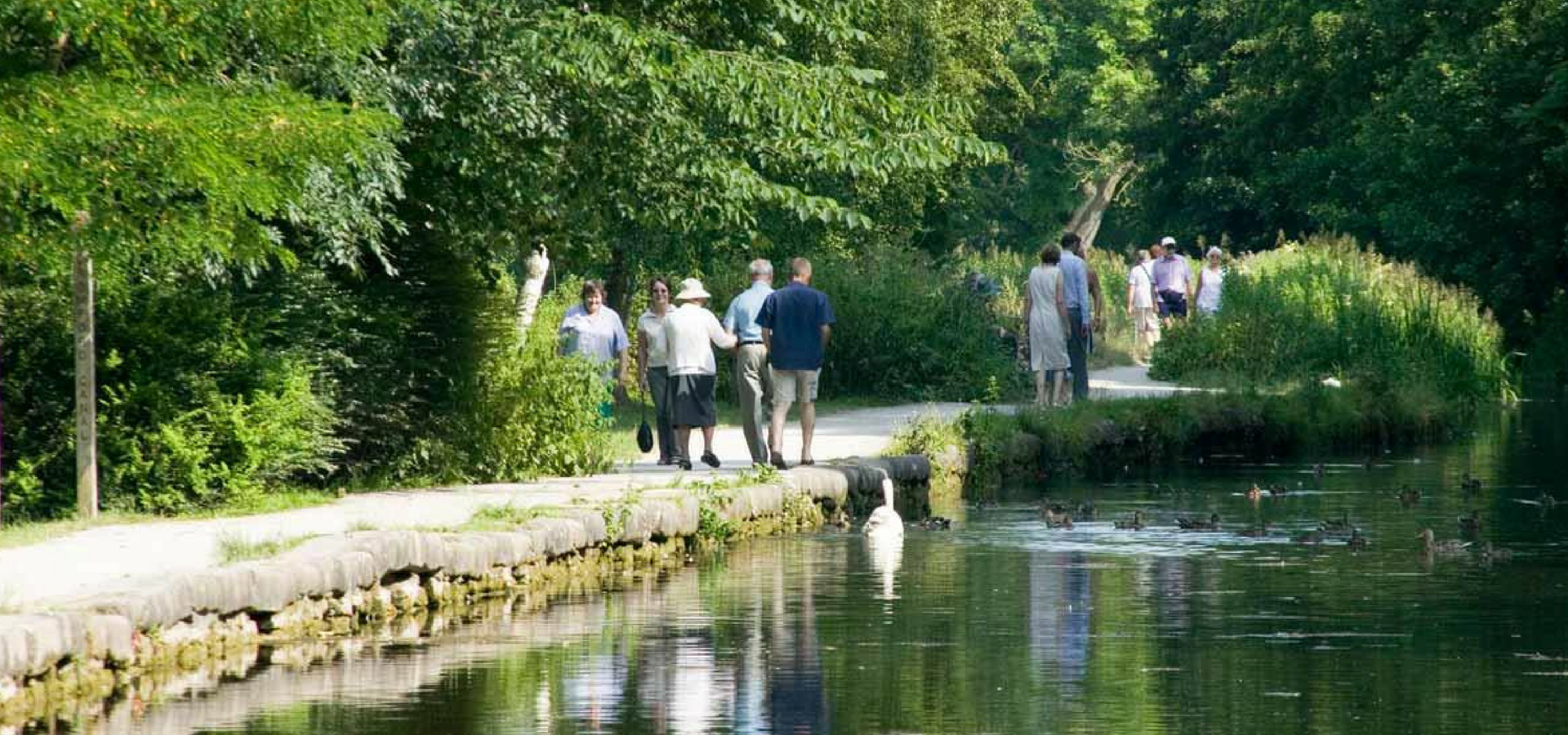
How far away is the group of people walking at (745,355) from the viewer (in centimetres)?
2347

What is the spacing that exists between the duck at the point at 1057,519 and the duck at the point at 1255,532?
4.62ft

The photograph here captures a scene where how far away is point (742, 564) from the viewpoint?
19.4 metres

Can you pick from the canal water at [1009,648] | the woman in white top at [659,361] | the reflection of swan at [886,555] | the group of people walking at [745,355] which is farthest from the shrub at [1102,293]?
the canal water at [1009,648]

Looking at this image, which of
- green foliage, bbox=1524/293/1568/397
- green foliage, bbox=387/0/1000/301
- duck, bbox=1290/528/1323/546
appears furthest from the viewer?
green foliage, bbox=1524/293/1568/397

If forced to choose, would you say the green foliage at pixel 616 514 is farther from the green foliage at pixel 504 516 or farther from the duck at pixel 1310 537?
the duck at pixel 1310 537

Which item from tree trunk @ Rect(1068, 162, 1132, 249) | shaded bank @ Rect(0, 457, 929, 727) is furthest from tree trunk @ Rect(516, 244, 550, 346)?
tree trunk @ Rect(1068, 162, 1132, 249)

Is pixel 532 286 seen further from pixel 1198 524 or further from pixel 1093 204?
pixel 1093 204

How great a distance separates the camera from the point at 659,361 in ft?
81.1

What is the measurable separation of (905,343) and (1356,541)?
49.6 feet

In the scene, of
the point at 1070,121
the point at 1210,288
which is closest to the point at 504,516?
the point at 1210,288

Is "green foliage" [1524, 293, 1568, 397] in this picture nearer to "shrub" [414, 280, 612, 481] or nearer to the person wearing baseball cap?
the person wearing baseball cap

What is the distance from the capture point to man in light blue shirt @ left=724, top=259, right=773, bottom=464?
78.4 ft

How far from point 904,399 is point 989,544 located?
1462 cm

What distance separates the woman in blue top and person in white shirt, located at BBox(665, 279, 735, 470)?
1.08 metres
